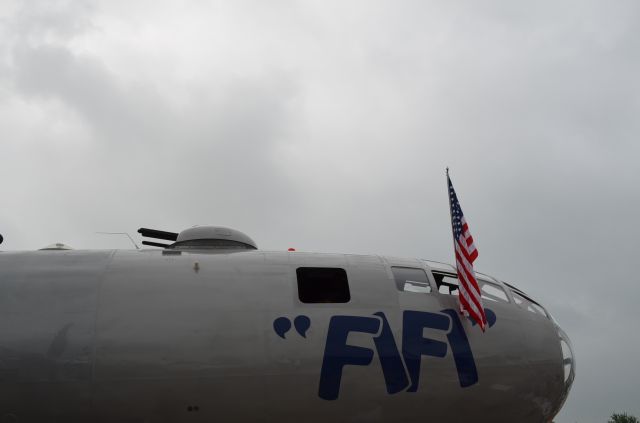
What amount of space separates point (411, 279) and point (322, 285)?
6.47 ft

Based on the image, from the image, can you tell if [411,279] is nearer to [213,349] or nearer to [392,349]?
[392,349]

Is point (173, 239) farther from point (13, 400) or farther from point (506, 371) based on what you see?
→ point (506, 371)

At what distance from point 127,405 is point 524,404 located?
7.78 m

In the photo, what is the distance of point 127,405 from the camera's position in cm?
1045

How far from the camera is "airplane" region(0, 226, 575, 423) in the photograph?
10.5 m

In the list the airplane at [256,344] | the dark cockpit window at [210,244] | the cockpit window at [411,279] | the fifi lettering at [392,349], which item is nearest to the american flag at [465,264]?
the airplane at [256,344]

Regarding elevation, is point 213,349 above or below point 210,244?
below

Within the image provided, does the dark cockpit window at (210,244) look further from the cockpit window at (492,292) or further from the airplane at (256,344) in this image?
the cockpit window at (492,292)

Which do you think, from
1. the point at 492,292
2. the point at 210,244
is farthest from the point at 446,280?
the point at 210,244

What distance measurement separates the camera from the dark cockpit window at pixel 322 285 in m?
12.2

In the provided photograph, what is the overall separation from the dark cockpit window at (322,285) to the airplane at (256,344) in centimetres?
3

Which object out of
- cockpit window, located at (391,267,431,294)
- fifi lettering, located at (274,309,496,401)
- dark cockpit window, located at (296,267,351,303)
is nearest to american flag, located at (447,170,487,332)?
fifi lettering, located at (274,309,496,401)

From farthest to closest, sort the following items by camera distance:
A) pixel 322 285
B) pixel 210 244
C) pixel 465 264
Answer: pixel 210 244
pixel 322 285
pixel 465 264

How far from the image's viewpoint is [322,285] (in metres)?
12.8
